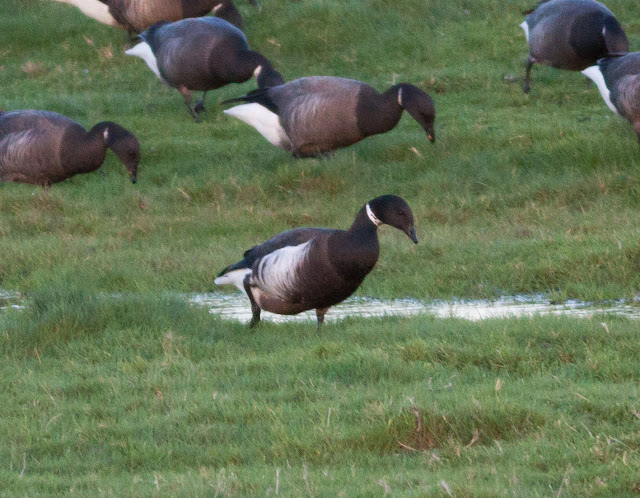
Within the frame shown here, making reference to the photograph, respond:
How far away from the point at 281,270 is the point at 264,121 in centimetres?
565

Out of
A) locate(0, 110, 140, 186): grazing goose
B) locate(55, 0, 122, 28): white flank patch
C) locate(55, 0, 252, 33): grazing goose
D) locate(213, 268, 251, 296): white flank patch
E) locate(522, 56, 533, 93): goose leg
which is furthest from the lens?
locate(55, 0, 122, 28): white flank patch

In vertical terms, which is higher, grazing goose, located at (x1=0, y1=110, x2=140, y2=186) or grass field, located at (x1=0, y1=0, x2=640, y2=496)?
grass field, located at (x1=0, y1=0, x2=640, y2=496)

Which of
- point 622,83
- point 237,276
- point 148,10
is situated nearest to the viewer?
point 237,276

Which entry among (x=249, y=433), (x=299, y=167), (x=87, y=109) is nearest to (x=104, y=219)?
(x=299, y=167)

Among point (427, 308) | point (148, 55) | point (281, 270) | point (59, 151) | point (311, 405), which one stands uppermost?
point (311, 405)

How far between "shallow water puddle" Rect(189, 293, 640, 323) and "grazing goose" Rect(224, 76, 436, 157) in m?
3.54

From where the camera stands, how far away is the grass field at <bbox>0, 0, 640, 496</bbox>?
195 inches

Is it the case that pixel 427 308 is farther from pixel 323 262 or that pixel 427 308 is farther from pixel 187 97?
pixel 187 97

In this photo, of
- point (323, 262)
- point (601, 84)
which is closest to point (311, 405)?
point (323, 262)

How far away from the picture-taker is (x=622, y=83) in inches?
467

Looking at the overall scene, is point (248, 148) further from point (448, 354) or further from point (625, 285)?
point (448, 354)

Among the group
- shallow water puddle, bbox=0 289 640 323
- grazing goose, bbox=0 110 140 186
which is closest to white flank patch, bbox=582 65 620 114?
shallow water puddle, bbox=0 289 640 323

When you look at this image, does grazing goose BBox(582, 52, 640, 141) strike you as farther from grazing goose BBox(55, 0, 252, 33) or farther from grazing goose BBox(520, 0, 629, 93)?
grazing goose BBox(55, 0, 252, 33)

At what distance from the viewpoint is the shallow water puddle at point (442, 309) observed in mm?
8031
